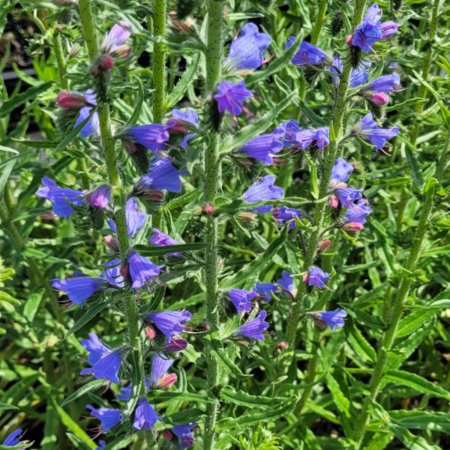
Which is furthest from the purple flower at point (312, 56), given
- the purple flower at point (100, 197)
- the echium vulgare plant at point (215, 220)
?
the purple flower at point (100, 197)

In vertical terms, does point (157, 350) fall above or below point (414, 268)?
above

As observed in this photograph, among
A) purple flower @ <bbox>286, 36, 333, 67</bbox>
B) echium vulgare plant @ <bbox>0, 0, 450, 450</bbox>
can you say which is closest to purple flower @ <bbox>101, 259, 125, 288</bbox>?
echium vulgare plant @ <bbox>0, 0, 450, 450</bbox>

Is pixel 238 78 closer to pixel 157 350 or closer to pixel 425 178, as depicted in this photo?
pixel 157 350

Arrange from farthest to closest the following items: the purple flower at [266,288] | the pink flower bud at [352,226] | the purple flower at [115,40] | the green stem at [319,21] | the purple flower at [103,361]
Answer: the green stem at [319,21] < the purple flower at [266,288] < the pink flower bud at [352,226] < the purple flower at [103,361] < the purple flower at [115,40]

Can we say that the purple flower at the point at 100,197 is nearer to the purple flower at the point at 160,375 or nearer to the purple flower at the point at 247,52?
the purple flower at the point at 247,52

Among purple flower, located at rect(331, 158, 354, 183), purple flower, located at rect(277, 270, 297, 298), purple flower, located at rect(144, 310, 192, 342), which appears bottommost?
purple flower, located at rect(277, 270, 297, 298)

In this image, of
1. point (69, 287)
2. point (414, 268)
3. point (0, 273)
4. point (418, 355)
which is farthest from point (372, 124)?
point (418, 355)

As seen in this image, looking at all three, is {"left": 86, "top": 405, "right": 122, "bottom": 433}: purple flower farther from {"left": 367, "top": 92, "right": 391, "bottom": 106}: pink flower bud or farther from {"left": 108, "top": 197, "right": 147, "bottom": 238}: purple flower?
{"left": 367, "top": 92, "right": 391, "bottom": 106}: pink flower bud
